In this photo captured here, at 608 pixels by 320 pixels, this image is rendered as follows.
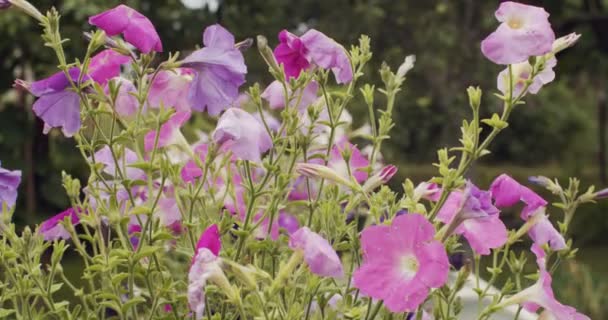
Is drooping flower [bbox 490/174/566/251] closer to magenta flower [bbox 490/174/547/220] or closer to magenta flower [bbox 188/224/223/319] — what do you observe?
magenta flower [bbox 490/174/547/220]

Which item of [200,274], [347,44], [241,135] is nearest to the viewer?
[200,274]

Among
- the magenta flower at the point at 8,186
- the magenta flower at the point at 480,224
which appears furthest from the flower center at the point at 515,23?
the magenta flower at the point at 8,186

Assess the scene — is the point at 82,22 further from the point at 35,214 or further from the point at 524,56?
the point at 524,56

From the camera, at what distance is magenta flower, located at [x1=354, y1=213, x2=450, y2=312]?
0.97 meters

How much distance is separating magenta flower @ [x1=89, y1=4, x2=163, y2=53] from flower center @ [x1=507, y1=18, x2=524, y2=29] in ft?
1.25

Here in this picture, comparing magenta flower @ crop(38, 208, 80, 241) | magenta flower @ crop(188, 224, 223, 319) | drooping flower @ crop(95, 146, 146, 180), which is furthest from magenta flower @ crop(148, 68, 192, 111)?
magenta flower @ crop(188, 224, 223, 319)

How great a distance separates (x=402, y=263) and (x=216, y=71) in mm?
289

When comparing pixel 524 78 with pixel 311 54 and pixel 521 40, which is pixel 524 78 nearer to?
pixel 521 40

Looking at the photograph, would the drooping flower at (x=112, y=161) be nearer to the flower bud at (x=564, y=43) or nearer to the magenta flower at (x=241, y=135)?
the magenta flower at (x=241, y=135)

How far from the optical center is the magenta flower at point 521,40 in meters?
1.05

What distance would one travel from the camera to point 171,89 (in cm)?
121

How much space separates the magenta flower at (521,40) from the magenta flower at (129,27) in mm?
354

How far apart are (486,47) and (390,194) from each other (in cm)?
21

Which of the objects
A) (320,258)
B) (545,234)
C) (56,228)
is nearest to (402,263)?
(320,258)
